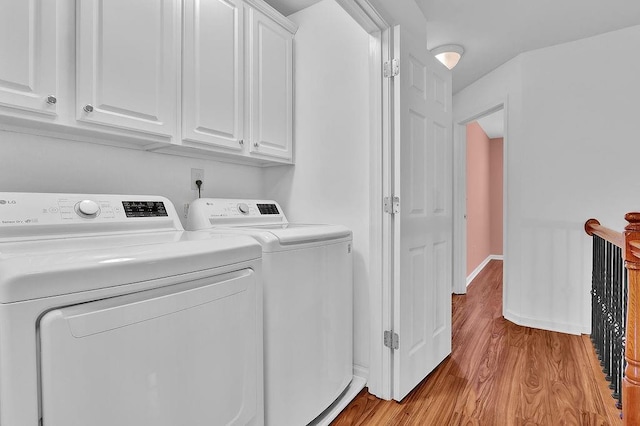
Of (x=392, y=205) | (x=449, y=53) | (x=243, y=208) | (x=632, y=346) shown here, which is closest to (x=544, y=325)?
(x=632, y=346)

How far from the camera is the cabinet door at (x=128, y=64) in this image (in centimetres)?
129

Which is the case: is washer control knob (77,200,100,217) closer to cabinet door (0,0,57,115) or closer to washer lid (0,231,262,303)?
washer lid (0,231,262,303)

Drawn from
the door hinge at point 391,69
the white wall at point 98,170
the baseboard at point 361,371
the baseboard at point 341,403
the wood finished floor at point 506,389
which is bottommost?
the wood finished floor at point 506,389

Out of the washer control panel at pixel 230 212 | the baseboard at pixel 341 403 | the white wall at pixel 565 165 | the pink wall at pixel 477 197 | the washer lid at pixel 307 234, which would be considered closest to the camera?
the washer lid at pixel 307 234

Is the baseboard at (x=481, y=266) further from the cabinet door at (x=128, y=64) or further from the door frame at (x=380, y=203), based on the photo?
the cabinet door at (x=128, y=64)

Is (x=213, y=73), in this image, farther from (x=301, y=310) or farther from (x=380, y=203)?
(x=301, y=310)

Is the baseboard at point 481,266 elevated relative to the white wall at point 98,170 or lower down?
lower down

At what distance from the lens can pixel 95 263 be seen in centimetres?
80

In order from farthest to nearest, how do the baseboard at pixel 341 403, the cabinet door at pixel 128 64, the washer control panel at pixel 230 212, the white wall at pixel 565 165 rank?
the white wall at pixel 565 165
the washer control panel at pixel 230 212
the baseboard at pixel 341 403
the cabinet door at pixel 128 64

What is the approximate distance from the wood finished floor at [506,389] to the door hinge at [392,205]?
3.36ft

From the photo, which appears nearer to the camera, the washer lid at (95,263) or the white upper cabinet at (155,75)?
the washer lid at (95,263)

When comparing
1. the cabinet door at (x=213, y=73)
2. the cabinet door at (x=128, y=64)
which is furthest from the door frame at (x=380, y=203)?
the cabinet door at (x=128, y=64)

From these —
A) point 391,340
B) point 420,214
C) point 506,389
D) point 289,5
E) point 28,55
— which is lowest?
point 506,389

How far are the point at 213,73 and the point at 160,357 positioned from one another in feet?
4.64
